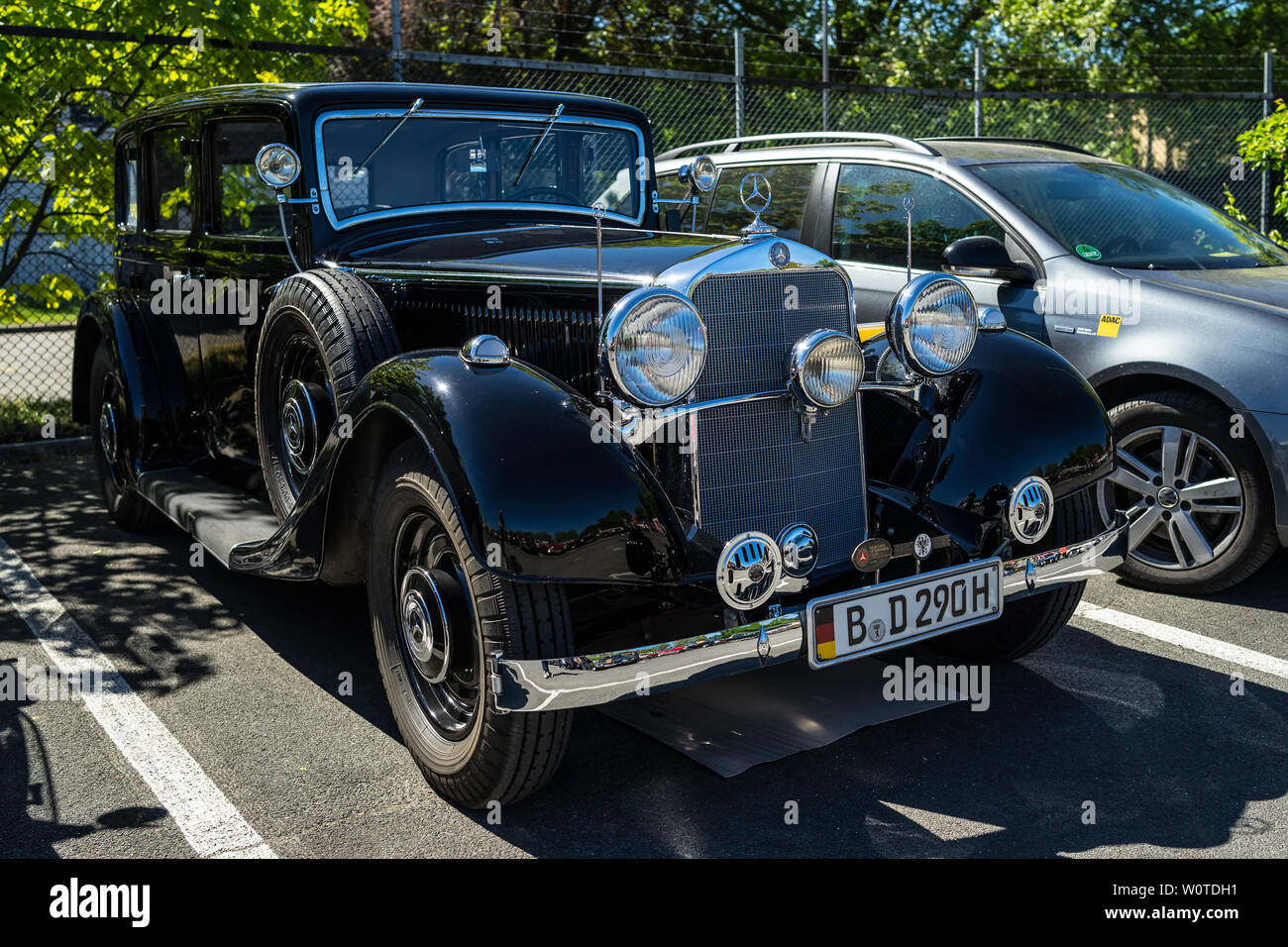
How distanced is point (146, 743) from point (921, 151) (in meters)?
4.24

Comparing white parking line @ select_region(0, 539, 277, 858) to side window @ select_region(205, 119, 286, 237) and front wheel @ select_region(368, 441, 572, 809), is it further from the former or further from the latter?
side window @ select_region(205, 119, 286, 237)

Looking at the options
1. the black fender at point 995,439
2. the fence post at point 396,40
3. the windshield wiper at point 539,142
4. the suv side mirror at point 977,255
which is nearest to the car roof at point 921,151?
the suv side mirror at point 977,255

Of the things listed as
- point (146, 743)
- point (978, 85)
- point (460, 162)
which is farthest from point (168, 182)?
point (978, 85)

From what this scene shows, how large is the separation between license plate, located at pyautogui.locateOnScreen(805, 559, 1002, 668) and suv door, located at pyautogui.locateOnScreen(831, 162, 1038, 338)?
7.67 feet

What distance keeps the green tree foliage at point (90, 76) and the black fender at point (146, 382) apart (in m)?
2.21

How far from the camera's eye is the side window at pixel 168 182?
4902mm

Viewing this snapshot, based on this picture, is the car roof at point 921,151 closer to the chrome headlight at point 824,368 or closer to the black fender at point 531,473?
the chrome headlight at point 824,368

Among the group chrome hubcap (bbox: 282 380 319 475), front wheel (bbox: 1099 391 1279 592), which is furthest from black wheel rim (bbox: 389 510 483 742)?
front wheel (bbox: 1099 391 1279 592)

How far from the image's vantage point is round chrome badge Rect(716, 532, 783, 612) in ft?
9.10

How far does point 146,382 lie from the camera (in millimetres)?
4926

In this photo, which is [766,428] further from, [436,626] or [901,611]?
[436,626]
